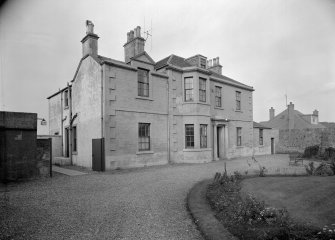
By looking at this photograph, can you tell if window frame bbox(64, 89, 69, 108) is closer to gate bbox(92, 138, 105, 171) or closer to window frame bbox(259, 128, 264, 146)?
gate bbox(92, 138, 105, 171)

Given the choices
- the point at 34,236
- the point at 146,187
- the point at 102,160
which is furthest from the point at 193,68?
the point at 34,236

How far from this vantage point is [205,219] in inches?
198

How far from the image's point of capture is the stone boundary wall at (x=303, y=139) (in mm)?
24656

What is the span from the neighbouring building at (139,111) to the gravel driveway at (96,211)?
544 centimetres

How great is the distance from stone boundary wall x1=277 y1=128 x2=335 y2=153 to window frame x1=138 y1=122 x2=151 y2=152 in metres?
19.6

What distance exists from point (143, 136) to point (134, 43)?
765 centimetres

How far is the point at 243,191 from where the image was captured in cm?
722

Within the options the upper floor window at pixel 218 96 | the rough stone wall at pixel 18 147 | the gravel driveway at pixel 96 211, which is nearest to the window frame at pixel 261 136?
the upper floor window at pixel 218 96

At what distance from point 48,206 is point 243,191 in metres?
6.24

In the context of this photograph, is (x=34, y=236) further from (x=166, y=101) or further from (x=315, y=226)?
(x=166, y=101)

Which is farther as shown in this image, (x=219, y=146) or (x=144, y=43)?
(x=219, y=146)

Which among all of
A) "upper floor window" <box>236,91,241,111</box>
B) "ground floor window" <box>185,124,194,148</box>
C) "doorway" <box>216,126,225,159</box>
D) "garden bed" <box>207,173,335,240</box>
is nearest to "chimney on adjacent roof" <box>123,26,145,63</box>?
"ground floor window" <box>185,124,194,148</box>

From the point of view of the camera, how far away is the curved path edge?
4.18 meters

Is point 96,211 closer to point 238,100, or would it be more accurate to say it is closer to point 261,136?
point 238,100
